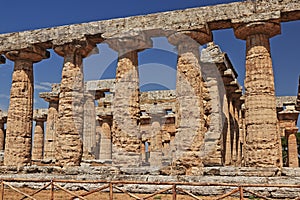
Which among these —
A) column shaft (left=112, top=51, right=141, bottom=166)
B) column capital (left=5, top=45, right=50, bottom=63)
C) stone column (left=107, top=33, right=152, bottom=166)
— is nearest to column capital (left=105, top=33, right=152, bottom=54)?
stone column (left=107, top=33, right=152, bottom=166)

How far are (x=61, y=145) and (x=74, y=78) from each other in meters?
3.29

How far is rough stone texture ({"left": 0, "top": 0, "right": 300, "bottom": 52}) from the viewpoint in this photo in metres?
15.0

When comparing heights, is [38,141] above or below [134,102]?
below

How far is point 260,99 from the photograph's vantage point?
15.2 metres

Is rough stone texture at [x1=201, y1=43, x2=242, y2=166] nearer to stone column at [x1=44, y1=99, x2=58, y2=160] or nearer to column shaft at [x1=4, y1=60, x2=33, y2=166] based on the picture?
column shaft at [x1=4, y1=60, x2=33, y2=166]

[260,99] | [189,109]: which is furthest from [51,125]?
[260,99]

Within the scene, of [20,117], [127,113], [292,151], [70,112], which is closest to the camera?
[127,113]

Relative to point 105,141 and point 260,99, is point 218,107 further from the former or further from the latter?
point 105,141

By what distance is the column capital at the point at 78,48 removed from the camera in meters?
17.9

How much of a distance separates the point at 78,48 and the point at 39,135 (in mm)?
18468

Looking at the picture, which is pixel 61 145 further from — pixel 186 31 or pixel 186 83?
pixel 186 31

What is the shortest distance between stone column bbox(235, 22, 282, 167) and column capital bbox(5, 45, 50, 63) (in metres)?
9.93

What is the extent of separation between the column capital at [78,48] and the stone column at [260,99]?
22.9 ft

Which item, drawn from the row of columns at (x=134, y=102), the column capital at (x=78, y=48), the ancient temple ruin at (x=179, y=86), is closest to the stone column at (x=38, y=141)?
the ancient temple ruin at (x=179, y=86)
